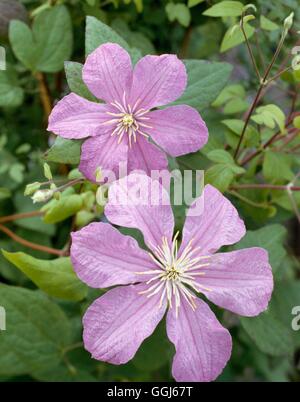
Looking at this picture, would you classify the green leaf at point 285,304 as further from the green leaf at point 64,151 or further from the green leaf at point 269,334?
the green leaf at point 64,151

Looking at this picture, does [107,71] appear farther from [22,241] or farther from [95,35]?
[22,241]

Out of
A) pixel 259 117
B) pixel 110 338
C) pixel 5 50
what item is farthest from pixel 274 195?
pixel 5 50

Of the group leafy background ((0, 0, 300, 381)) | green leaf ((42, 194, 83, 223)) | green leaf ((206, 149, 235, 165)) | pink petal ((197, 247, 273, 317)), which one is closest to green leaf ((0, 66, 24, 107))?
leafy background ((0, 0, 300, 381))

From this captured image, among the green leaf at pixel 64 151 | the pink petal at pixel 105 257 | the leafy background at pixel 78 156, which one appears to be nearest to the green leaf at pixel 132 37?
the leafy background at pixel 78 156

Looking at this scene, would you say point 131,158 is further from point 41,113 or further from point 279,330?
point 41,113

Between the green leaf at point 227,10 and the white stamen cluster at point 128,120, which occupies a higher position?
the green leaf at point 227,10

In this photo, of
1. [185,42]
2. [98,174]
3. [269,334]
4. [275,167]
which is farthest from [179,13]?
[269,334]
